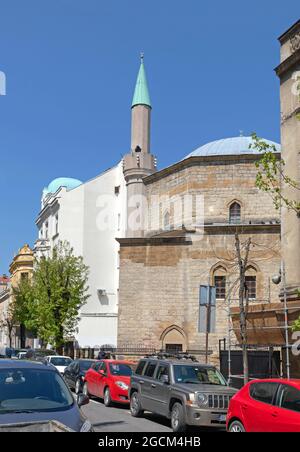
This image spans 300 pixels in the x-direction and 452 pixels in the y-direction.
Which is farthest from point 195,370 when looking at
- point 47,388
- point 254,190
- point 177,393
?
point 254,190

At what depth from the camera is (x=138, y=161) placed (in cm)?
4469

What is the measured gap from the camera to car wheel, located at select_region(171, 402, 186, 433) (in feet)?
42.4

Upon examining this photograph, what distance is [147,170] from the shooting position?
44.6m

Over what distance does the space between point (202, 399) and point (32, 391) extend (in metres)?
5.70

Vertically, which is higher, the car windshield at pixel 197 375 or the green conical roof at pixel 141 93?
the green conical roof at pixel 141 93

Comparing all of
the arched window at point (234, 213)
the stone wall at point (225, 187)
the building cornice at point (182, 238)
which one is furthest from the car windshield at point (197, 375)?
the arched window at point (234, 213)

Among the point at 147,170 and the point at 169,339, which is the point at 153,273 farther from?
the point at 147,170

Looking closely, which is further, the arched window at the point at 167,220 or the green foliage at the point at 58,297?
the green foliage at the point at 58,297

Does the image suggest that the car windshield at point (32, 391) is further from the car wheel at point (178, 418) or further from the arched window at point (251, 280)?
the arched window at point (251, 280)

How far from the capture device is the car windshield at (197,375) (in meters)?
14.3

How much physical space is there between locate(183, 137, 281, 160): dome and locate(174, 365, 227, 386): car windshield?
24744 millimetres

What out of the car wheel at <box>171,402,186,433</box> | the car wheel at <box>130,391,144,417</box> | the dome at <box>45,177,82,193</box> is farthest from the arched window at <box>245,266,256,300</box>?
the dome at <box>45,177,82,193</box>

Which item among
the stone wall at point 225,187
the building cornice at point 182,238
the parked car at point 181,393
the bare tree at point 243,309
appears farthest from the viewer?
the stone wall at point 225,187

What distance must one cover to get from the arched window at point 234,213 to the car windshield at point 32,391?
27318 millimetres
